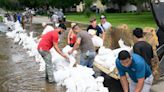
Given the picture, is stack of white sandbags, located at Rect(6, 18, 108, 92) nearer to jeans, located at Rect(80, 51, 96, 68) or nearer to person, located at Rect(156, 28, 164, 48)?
jeans, located at Rect(80, 51, 96, 68)

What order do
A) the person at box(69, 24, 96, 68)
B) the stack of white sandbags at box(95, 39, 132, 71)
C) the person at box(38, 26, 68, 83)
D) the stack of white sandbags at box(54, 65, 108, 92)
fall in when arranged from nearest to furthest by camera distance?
1. the stack of white sandbags at box(54, 65, 108, 92)
2. the stack of white sandbags at box(95, 39, 132, 71)
3. the person at box(69, 24, 96, 68)
4. the person at box(38, 26, 68, 83)

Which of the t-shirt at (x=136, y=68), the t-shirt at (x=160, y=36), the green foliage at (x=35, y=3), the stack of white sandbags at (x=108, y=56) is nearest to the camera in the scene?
the t-shirt at (x=136, y=68)

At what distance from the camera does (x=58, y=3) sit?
79250 mm

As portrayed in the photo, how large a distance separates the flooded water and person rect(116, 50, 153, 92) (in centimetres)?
389

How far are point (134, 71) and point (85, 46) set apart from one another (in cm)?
425

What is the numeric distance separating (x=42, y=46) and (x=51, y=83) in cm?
94

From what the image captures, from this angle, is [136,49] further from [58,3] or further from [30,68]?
[58,3]

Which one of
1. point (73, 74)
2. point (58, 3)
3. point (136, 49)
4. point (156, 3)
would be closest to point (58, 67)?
point (73, 74)

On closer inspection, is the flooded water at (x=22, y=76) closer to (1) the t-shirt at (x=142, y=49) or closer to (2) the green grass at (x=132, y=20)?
(1) the t-shirt at (x=142, y=49)

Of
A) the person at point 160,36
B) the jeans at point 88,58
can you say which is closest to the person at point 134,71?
the jeans at point 88,58

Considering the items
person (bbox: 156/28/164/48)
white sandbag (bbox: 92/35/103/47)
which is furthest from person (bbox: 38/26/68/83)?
person (bbox: 156/28/164/48)

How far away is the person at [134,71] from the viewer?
559cm

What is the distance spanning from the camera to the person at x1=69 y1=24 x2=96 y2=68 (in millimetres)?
9961

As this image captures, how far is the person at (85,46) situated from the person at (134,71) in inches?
150
